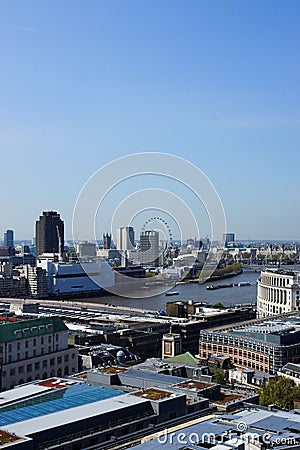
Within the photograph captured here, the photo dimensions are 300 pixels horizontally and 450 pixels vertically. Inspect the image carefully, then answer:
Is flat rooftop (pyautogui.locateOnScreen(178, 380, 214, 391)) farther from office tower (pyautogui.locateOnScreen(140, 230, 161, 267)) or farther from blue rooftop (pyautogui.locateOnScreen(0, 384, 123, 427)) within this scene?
office tower (pyautogui.locateOnScreen(140, 230, 161, 267))

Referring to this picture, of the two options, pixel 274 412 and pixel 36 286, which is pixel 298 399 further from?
pixel 36 286

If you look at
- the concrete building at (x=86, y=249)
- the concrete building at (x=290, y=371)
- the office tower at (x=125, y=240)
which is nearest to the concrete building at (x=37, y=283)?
the concrete building at (x=86, y=249)

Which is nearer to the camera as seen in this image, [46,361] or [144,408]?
[144,408]

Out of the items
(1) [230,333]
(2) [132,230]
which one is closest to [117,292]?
(2) [132,230]

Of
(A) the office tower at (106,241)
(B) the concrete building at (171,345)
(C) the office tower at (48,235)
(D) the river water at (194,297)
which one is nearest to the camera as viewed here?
(B) the concrete building at (171,345)

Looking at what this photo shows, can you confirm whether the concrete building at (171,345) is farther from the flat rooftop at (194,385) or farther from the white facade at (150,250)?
the white facade at (150,250)

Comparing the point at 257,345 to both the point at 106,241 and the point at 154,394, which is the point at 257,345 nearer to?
the point at 154,394
